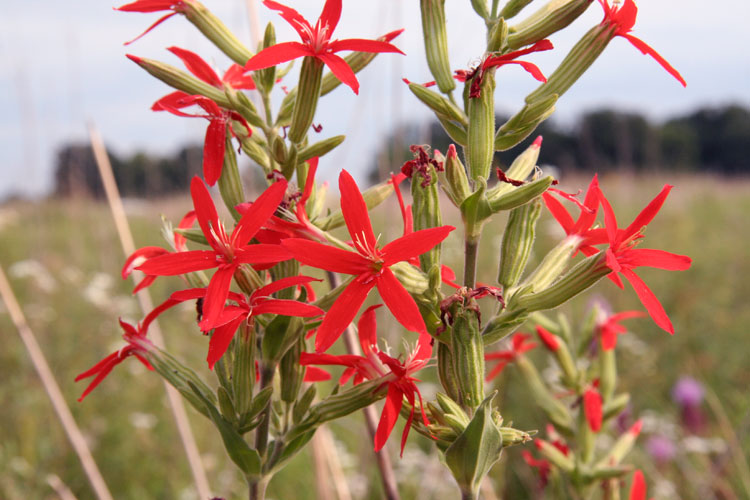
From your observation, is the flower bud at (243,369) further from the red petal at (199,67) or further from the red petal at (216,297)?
the red petal at (199,67)

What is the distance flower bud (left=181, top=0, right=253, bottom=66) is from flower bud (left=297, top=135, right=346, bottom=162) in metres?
0.20

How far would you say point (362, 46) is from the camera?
769 millimetres

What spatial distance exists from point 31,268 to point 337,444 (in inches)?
87.9

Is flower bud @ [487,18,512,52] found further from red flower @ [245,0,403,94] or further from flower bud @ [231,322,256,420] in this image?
flower bud @ [231,322,256,420]

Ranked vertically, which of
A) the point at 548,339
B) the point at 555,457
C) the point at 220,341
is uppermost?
the point at 220,341

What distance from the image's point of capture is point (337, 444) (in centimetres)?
299

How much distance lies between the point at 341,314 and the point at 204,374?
288 cm

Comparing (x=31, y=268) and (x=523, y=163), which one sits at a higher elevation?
(x=523, y=163)

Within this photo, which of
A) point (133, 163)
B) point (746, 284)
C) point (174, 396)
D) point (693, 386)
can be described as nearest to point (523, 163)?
point (174, 396)

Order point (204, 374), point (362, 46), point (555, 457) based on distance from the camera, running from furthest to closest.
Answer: point (204, 374), point (555, 457), point (362, 46)

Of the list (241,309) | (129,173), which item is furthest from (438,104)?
(129,173)

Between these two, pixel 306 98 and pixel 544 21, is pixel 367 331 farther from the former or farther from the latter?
pixel 544 21

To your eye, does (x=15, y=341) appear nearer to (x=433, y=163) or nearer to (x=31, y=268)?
(x=31, y=268)

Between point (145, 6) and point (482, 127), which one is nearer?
point (482, 127)
